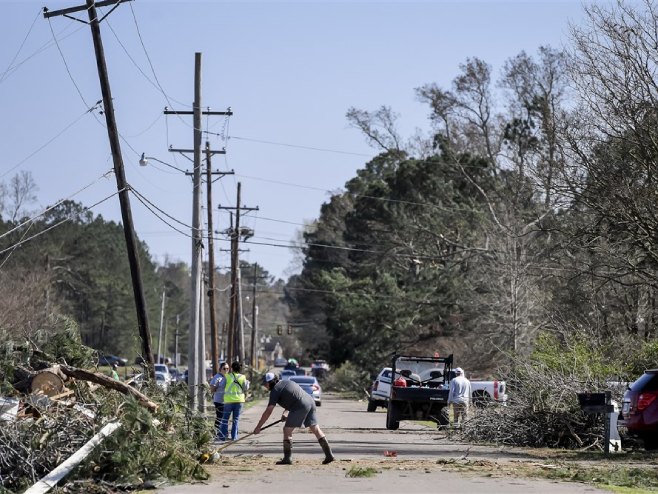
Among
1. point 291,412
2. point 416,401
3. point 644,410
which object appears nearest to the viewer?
point 291,412

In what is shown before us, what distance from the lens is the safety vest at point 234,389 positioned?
82.3 ft

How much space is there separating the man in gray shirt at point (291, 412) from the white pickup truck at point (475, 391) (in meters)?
8.40

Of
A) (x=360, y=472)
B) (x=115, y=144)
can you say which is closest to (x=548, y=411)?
→ (x=360, y=472)

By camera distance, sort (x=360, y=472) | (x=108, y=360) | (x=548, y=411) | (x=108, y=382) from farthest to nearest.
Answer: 1. (x=108, y=360)
2. (x=548, y=411)
3. (x=108, y=382)
4. (x=360, y=472)

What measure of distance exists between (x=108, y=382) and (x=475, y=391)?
2091cm

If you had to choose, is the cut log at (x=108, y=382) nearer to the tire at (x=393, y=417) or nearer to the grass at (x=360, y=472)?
the grass at (x=360, y=472)

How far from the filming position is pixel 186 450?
17578 millimetres

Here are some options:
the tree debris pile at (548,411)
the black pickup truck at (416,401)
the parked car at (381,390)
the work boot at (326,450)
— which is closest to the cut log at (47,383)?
the work boot at (326,450)

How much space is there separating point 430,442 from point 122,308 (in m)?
69.7

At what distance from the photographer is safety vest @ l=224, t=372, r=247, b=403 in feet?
82.3

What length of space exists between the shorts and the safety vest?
5482 millimetres

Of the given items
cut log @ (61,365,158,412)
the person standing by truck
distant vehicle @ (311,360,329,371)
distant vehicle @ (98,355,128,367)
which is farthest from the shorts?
distant vehicle @ (311,360,329,371)

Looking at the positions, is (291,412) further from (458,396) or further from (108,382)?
(458,396)

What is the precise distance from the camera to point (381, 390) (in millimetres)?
48188
